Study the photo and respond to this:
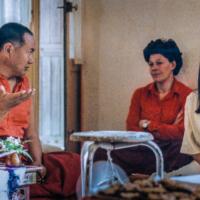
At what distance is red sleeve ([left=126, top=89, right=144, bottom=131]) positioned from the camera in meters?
4.14

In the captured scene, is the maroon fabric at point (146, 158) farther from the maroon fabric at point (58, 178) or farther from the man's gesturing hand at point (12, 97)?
the man's gesturing hand at point (12, 97)

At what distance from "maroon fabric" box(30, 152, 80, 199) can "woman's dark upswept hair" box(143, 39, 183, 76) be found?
0.96 m

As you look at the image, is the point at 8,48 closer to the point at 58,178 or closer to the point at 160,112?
the point at 58,178

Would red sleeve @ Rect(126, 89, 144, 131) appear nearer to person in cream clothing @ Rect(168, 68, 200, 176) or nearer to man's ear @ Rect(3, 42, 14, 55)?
person in cream clothing @ Rect(168, 68, 200, 176)

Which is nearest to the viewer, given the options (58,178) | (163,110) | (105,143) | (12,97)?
(105,143)

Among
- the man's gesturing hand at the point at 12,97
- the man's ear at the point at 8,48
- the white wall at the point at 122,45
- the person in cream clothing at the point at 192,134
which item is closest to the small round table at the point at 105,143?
the man's gesturing hand at the point at 12,97

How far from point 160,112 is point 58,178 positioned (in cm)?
87

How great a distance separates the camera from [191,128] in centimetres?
384

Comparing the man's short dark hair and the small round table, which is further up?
the man's short dark hair

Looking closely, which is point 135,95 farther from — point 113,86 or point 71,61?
point 71,61

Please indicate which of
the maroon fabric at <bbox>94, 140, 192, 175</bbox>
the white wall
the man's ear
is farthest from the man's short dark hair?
the maroon fabric at <bbox>94, 140, 192, 175</bbox>

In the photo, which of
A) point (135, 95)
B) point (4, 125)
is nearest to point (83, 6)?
point (135, 95)

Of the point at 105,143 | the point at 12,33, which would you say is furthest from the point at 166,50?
the point at 105,143

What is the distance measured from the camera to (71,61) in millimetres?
4703
